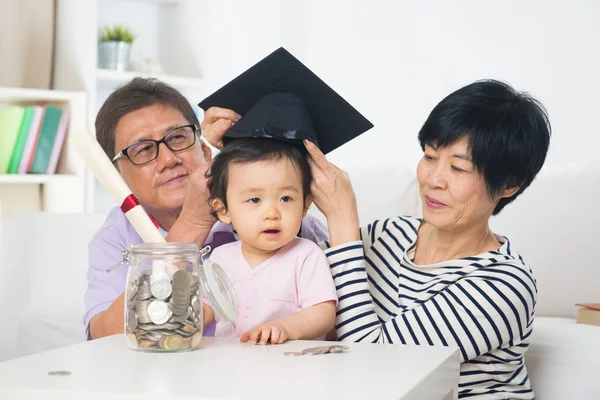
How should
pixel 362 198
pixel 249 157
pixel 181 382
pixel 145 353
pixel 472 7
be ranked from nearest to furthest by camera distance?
1. pixel 181 382
2. pixel 145 353
3. pixel 249 157
4. pixel 362 198
5. pixel 472 7

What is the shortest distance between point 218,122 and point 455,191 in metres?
0.44

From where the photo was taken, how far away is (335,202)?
1.38 m

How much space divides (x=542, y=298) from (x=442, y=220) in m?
1.10

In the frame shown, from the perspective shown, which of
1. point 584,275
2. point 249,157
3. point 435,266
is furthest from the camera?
point 584,275

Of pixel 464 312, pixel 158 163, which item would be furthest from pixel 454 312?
pixel 158 163

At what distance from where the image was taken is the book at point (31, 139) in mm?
3457

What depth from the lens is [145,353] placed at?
102cm

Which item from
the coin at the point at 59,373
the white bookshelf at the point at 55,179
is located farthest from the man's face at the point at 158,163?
the white bookshelf at the point at 55,179

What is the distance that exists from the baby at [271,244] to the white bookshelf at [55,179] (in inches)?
94.6

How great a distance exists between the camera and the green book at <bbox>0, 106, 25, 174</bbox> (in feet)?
11.1

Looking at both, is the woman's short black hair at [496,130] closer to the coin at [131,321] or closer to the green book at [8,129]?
the coin at [131,321]

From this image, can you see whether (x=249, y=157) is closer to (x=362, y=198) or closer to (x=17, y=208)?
(x=362, y=198)

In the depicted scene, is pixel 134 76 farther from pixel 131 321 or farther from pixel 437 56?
pixel 131 321

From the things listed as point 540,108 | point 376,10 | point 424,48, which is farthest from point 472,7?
point 540,108
